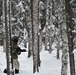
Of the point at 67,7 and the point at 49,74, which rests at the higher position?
the point at 67,7

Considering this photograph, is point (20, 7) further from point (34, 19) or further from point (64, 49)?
point (64, 49)

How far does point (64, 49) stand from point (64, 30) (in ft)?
3.12

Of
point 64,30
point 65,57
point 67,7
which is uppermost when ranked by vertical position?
point 67,7

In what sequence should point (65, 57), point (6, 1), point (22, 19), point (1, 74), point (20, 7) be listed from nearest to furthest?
1. point (6, 1)
2. point (65, 57)
3. point (1, 74)
4. point (20, 7)
5. point (22, 19)

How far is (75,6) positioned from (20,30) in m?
17.5

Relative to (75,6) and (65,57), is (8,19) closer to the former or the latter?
(65,57)

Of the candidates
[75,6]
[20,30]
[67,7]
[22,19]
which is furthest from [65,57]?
[20,30]

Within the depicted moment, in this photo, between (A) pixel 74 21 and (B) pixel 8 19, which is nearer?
(B) pixel 8 19

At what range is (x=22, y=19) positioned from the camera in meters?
34.1

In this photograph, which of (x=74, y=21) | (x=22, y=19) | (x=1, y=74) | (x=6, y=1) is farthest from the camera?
(x=22, y=19)

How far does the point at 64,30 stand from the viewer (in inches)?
523

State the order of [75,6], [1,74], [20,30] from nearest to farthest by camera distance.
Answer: [1,74]
[75,6]
[20,30]

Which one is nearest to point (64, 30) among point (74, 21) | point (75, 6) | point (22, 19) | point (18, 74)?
point (18, 74)

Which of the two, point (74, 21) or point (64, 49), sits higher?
point (74, 21)
